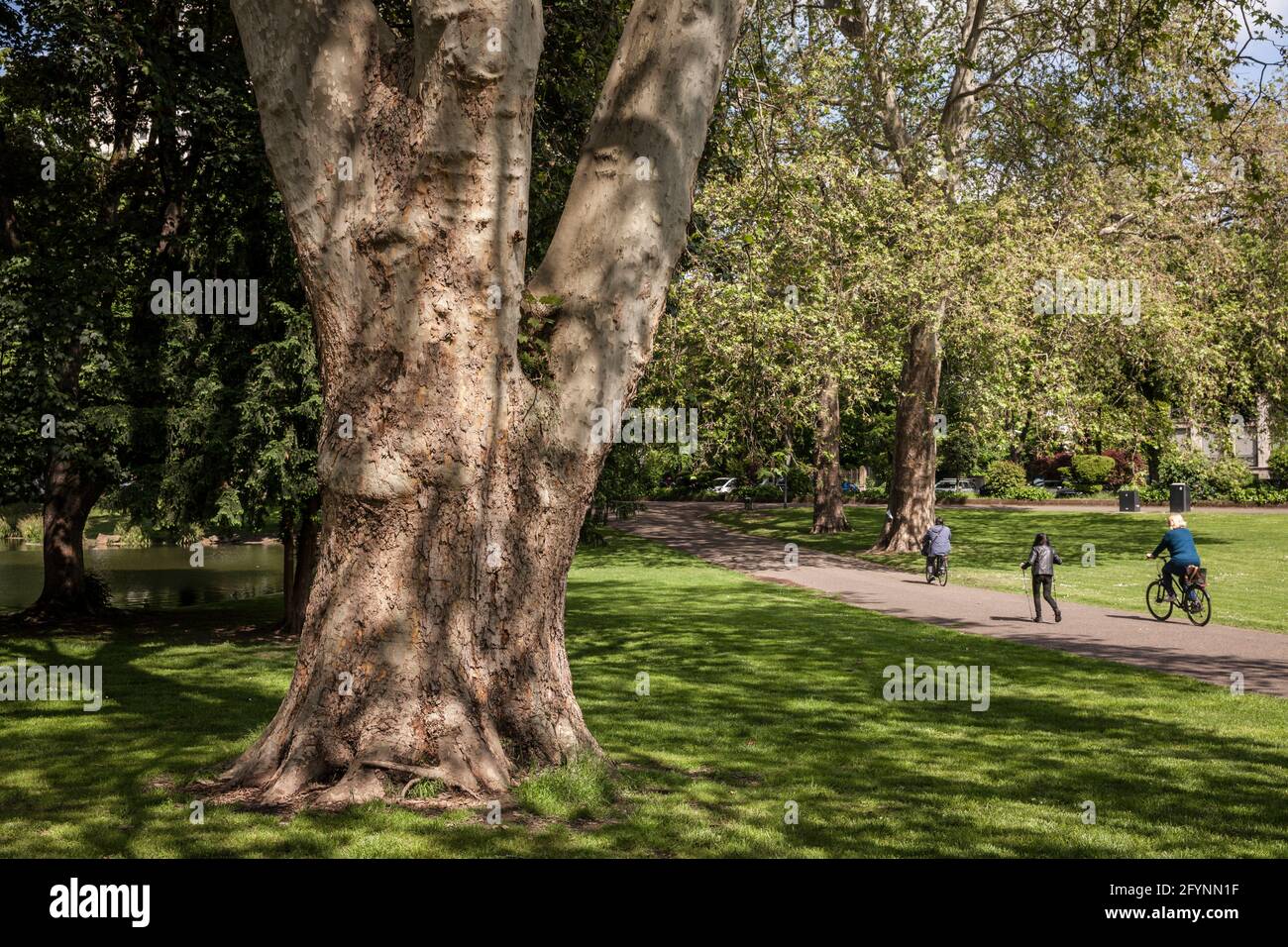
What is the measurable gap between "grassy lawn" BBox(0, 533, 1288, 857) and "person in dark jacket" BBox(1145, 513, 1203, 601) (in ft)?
13.8

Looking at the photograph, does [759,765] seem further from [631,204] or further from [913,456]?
[913,456]

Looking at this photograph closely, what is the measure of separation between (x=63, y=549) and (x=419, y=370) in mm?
15816

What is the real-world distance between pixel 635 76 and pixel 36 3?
12836 mm

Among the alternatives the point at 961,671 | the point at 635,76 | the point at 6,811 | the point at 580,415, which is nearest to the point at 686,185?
the point at 635,76

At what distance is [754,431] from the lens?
26672 millimetres

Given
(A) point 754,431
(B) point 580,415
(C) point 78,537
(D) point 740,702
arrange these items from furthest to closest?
1. (A) point 754,431
2. (C) point 78,537
3. (D) point 740,702
4. (B) point 580,415

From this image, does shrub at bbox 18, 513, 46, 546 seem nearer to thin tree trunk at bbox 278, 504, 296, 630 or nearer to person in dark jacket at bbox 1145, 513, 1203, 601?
thin tree trunk at bbox 278, 504, 296, 630

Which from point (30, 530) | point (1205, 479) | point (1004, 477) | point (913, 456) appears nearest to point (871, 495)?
point (1004, 477)

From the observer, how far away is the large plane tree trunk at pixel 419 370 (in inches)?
252

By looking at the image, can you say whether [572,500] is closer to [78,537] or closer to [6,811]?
[6,811]

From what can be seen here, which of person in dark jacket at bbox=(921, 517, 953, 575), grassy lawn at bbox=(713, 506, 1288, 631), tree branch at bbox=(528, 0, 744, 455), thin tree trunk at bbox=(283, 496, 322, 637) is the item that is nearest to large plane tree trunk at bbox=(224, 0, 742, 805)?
tree branch at bbox=(528, 0, 744, 455)

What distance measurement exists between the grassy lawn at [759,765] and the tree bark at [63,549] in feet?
12.8

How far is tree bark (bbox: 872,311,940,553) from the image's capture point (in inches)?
1180

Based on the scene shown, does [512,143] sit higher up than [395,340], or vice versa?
[512,143]
